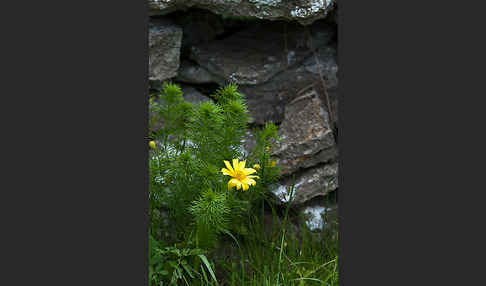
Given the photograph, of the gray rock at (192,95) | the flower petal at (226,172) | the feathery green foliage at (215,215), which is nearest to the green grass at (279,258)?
the feathery green foliage at (215,215)

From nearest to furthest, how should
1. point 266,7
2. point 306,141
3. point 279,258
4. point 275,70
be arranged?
point 279,258 < point 266,7 < point 306,141 < point 275,70

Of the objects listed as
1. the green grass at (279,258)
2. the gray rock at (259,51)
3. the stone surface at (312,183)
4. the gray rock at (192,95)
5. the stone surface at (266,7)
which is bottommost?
the green grass at (279,258)

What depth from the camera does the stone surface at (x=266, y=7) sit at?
2.21 meters

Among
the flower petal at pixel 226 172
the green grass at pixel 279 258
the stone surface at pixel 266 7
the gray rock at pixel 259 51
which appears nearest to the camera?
the flower petal at pixel 226 172

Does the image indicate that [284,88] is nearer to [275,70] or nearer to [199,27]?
[275,70]

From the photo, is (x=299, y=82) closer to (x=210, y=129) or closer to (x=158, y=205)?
(x=210, y=129)

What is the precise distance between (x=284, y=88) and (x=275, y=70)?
0.10m

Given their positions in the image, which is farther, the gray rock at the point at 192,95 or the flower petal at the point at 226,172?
the gray rock at the point at 192,95

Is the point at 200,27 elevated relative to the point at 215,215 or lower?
elevated

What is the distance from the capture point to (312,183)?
243 centimetres

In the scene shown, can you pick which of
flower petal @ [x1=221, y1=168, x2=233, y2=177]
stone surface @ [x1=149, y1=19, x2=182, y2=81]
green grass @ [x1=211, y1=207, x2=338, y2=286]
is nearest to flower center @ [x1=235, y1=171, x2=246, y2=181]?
flower petal @ [x1=221, y1=168, x2=233, y2=177]

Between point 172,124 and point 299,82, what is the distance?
72cm

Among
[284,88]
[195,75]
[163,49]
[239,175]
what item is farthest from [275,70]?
[239,175]

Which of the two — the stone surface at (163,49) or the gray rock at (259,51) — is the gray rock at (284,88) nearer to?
the gray rock at (259,51)
